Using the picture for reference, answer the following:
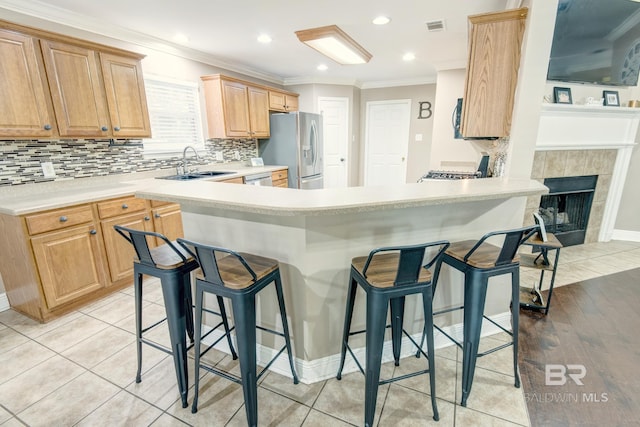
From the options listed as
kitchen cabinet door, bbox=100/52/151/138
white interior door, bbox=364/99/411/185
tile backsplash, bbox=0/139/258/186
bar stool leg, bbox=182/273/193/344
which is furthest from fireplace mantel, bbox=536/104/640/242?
tile backsplash, bbox=0/139/258/186

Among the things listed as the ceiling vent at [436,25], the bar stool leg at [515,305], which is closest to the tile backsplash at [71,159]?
the ceiling vent at [436,25]

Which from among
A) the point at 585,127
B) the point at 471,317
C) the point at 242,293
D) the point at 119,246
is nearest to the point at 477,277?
the point at 471,317

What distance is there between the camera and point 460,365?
176 cm

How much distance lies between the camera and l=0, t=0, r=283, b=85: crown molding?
2281 millimetres

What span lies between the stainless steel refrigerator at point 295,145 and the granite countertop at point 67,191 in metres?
1.62

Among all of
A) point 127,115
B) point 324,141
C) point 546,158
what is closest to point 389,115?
point 324,141

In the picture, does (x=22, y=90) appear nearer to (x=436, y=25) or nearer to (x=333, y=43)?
(x=333, y=43)

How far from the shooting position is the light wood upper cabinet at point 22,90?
6.66ft

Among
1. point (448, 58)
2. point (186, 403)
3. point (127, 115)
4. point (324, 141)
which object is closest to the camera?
point (186, 403)

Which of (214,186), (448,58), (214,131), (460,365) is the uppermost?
(448,58)

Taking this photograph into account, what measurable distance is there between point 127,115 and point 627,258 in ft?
17.4

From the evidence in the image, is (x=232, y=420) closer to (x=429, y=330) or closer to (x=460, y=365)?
(x=429, y=330)

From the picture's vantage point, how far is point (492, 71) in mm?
2234

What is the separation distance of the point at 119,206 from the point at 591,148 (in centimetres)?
472
